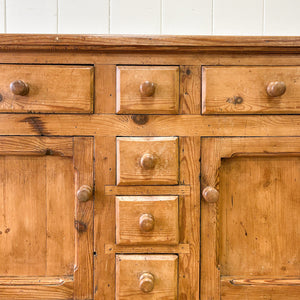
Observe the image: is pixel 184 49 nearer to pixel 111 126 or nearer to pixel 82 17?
pixel 111 126

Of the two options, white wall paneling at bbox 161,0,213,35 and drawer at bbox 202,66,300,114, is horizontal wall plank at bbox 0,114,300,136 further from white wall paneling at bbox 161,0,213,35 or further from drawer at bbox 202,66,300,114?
white wall paneling at bbox 161,0,213,35

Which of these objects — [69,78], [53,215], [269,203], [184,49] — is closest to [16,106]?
[69,78]

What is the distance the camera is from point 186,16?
2.88 ft

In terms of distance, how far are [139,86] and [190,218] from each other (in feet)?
1.07

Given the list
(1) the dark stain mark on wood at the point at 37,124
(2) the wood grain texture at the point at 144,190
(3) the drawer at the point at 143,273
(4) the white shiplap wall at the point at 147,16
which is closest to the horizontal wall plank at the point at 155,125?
(1) the dark stain mark on wood at the point at 37,124

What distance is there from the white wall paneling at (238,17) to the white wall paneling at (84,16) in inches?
16.6

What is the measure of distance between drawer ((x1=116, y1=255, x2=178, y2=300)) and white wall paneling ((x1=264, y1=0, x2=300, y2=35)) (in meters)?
0.91

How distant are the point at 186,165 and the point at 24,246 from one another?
0.43m

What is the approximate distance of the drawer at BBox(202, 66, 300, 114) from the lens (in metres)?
0.53

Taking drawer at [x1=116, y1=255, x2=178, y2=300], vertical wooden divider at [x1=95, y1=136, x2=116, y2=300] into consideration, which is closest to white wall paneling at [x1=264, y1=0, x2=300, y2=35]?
vertical wooden divider at [x1=95, y1=136, x2=116, y2=300]

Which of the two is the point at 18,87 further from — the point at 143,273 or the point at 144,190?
the point at 143,273

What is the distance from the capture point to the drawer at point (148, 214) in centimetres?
53

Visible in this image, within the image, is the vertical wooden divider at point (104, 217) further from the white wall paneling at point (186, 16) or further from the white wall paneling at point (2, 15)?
the white wall paneling at point (2, 15)

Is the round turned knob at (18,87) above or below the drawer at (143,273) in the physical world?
above
